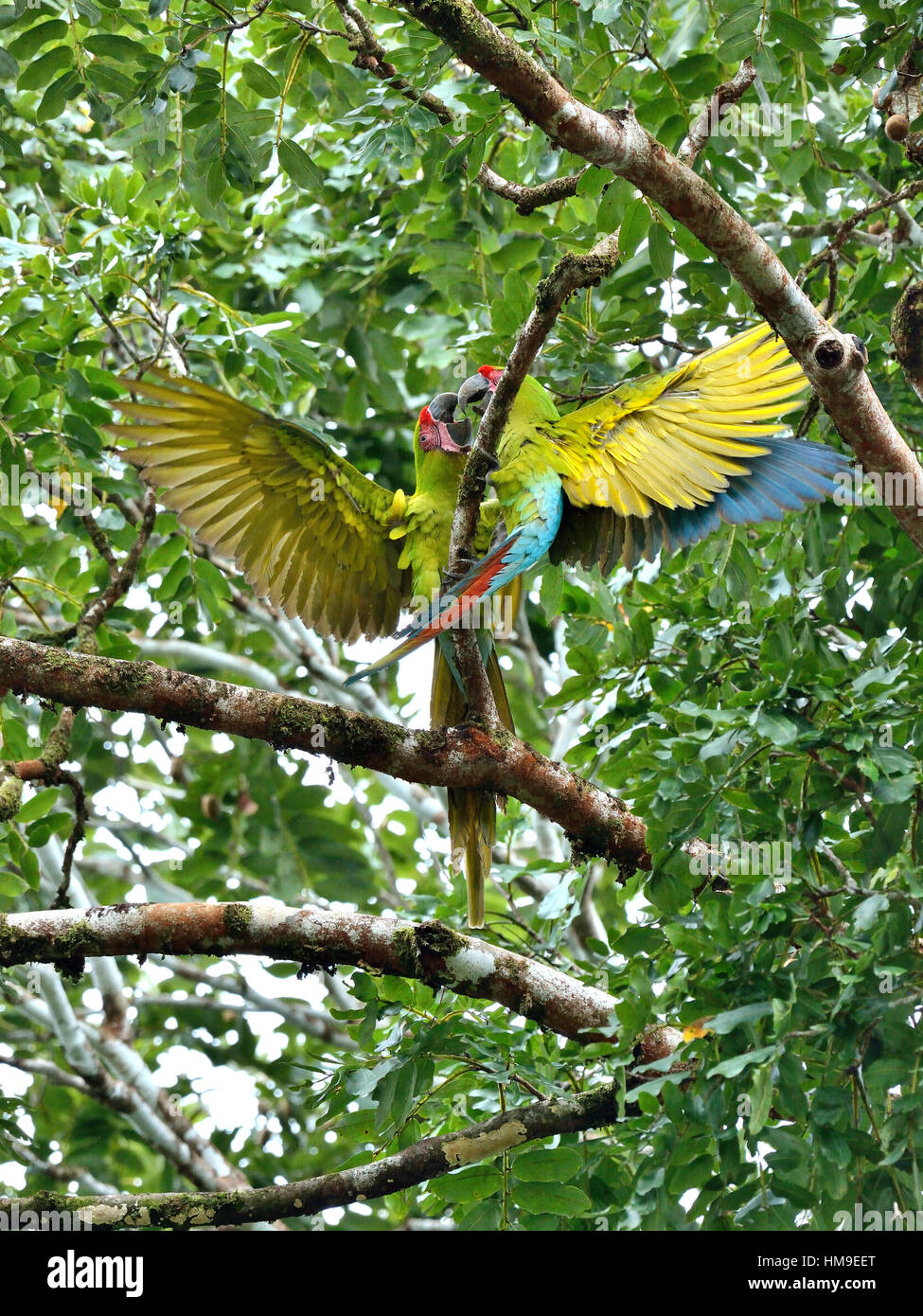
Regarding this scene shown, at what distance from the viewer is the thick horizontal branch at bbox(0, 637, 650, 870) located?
8.71ft

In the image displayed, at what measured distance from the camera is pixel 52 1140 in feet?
18.9

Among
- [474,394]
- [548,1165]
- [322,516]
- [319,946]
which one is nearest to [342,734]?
[319,946]

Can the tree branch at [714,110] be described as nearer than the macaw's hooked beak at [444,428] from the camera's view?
Yes

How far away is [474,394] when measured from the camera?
3627 millimetres

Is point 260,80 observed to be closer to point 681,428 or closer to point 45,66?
point 45,66

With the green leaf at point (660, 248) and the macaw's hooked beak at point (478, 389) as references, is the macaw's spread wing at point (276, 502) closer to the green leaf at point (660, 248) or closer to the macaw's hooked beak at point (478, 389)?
the macaw's hooked beak at point (478, 389)

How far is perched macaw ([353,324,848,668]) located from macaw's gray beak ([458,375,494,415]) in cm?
28

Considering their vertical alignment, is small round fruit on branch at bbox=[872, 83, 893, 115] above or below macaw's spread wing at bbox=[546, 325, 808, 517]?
above

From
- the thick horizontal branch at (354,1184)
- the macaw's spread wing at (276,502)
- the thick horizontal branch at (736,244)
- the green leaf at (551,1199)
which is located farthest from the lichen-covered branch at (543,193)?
the green leaf at (551,1199)

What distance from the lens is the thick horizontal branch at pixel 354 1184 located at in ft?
8.78

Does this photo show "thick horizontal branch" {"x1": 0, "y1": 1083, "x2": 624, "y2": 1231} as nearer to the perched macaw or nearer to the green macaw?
the green macaw

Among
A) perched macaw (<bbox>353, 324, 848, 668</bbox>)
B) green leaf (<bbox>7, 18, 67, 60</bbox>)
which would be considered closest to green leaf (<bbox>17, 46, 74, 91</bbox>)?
green leaf (<bbox>7, 18, 67, 60</bbox>)

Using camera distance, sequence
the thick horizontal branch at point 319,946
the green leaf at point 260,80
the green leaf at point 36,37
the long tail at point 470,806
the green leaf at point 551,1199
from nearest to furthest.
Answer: the green leaf at point 551,1199, the thick horizontal branch at point 319,946, the green leaf at point 36,37, the green leaf at point 260,80, the long tail at point 470,806

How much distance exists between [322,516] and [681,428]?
1.04 metres
